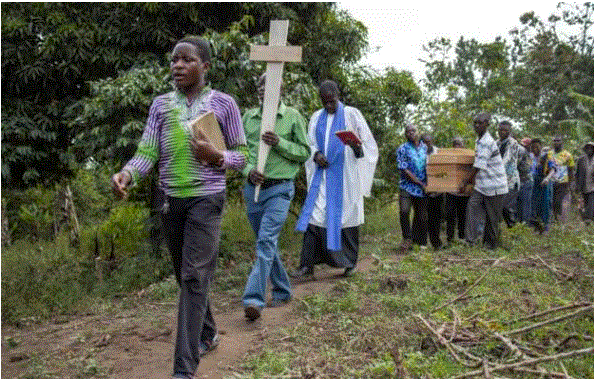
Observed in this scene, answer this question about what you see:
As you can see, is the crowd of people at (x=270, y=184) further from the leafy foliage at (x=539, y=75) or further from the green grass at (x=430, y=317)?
the leafy foliage at (x=539, y=75)

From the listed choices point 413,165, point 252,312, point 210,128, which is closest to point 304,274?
point 252,312

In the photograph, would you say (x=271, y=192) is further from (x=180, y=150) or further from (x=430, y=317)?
(x=180, y=150)

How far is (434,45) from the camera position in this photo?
24.6 m

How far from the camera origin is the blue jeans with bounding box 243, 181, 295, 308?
5.61 m

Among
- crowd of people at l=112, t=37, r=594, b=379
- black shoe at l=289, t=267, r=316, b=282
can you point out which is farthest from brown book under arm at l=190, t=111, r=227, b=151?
black shoe at l=289, t=267, r=316, b=282

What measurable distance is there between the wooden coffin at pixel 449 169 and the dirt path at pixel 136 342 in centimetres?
296

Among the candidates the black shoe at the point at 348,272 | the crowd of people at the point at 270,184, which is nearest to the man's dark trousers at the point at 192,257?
the crowd of people at the point at 270,184

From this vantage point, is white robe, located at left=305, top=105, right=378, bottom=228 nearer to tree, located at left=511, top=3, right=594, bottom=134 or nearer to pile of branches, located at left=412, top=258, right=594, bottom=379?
pile of branches, located at left=412, top=258, right=594, bottom=379

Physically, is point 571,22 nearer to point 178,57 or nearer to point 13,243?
point 13,243

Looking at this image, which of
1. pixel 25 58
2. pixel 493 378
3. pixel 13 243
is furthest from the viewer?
pixel 13 243

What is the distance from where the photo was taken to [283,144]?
6051mm

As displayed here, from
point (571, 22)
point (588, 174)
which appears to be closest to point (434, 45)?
point (571, 22)

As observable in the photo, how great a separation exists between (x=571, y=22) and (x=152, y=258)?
23.8 meters

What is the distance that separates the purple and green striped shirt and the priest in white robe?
3225mm
